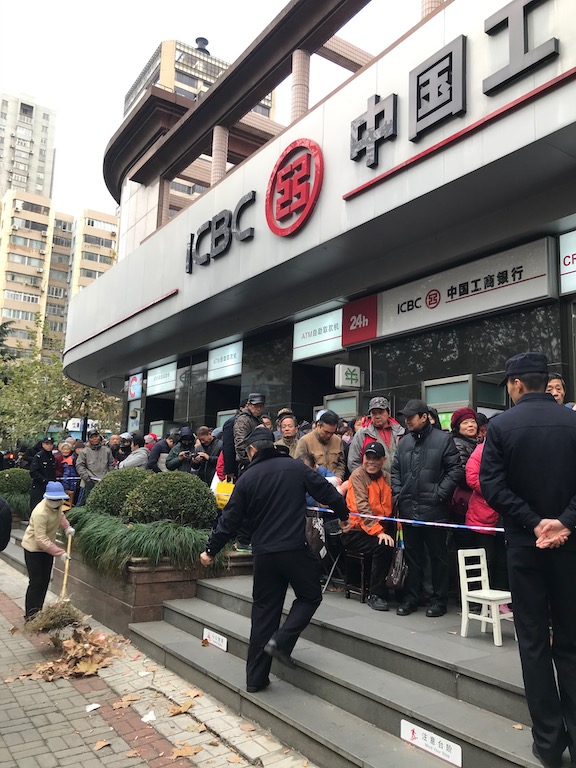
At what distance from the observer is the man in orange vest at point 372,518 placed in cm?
590

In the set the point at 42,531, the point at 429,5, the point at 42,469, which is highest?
the point at 429,5

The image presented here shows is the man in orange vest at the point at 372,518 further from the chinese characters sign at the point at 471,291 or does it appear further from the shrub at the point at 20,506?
the shrub at the point at 20,506

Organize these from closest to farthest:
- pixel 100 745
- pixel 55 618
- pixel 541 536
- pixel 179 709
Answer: pixel 541 536 → pixel 100 745 → pixel 179 709 → pixel 55 618

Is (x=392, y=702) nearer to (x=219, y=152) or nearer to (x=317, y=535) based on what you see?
(x=317, y=535)

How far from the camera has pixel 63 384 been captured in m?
32.2

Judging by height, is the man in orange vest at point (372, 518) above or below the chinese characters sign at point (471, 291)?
below

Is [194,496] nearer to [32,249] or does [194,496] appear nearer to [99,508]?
[99,508]

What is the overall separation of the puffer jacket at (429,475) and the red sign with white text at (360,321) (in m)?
6.10

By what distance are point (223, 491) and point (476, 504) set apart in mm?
3853

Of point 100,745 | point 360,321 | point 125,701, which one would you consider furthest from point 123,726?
point 360,321

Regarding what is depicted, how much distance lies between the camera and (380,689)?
13.7ft

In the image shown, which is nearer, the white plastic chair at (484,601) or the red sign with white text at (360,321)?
the white plastic chair at (484,601)

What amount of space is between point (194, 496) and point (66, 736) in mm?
3597

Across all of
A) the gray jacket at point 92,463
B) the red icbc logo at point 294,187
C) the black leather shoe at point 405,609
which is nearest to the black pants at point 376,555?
the black leather shoe at point 405,609
